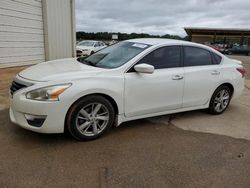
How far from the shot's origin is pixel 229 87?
535cm

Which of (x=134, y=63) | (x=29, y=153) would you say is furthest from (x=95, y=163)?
(x=134, y=63)

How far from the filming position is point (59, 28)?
11133 millimetres

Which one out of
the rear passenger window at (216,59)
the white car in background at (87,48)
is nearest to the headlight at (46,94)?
the rear passenger window at (216,59)

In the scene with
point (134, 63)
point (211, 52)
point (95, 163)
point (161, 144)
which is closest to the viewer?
point (95, 163)

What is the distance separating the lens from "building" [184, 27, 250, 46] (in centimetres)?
4828

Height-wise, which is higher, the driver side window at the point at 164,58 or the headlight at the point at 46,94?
the driver side window at the point at 164,58

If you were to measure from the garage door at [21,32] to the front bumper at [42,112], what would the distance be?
6.33 metres

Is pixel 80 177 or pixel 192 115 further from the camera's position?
pixel 192 115

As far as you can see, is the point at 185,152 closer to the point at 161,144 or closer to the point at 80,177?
the point at 161,144

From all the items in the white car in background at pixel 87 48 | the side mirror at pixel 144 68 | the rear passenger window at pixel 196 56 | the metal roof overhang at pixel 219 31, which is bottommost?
the white car in background at pixel 87 48

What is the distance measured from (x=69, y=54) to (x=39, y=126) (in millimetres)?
9032

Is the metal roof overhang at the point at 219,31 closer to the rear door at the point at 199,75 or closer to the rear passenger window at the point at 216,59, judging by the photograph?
the rear passenger window at the point at 216,59

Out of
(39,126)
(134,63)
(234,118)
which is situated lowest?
(234,118)

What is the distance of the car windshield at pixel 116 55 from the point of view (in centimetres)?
410
